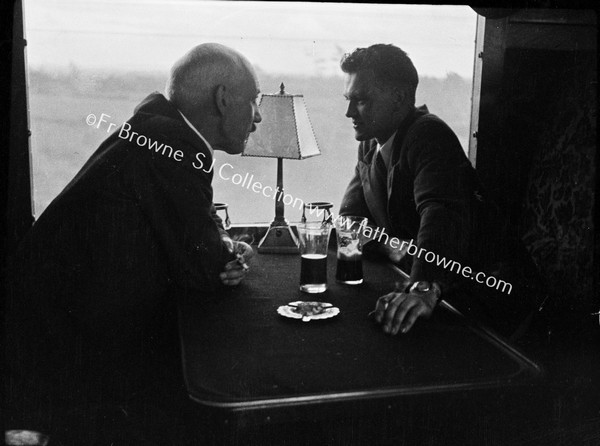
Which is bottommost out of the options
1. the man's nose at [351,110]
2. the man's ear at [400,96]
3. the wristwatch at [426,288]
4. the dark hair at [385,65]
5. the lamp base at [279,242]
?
the lamp base at [279,242]

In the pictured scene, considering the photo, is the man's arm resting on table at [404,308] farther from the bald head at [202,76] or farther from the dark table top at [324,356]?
the bald head at [202,76]

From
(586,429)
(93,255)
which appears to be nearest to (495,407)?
(586,429)

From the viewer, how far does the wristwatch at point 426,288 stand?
1362 mm

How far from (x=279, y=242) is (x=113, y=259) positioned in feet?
2.21

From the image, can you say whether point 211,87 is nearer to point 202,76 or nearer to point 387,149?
point 202,76

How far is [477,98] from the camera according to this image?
271cm

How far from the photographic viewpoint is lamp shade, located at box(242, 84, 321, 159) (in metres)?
2.23

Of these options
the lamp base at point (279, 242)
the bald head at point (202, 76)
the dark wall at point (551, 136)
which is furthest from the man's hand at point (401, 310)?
the bald head at point (202, 76)

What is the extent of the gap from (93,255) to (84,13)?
1211mm

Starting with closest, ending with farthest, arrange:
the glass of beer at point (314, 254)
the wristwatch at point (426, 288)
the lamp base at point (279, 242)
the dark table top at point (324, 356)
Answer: the dark table top at point (324, 356)
the wristwatch at point (426, 288)
the glass of beer at point (314, 254)
the lamp base at point (279, 242)

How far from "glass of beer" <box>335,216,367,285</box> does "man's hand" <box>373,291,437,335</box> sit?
0.32 metres

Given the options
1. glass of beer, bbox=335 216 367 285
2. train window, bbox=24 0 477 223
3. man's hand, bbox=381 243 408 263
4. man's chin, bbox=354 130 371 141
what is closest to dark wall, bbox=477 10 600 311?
train window, bbox=24 0 477 223

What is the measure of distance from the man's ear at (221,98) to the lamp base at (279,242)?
50 cm

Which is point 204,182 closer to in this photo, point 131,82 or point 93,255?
point 93,255
